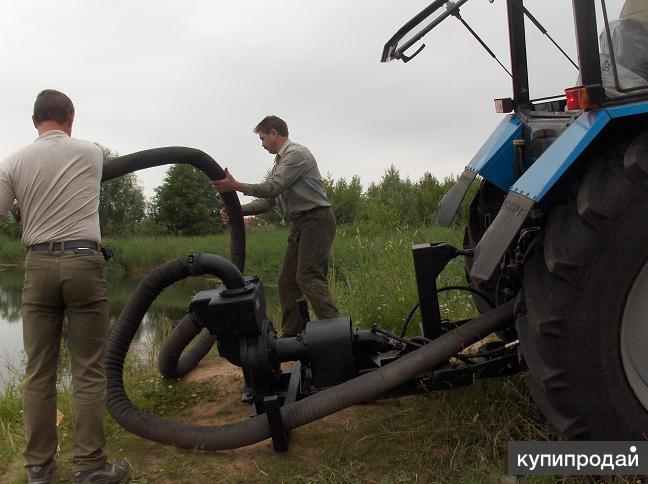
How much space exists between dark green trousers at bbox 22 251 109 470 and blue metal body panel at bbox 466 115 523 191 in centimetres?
Answer: 206

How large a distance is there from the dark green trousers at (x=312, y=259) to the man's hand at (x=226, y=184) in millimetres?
836

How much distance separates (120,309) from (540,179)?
34.6 feet

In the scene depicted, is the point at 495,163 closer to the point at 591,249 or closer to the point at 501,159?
the point at 501,159

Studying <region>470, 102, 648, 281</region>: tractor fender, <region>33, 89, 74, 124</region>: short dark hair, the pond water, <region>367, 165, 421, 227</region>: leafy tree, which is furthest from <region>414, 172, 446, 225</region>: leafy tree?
<region>470, 102, 648, 281</region>: tractor fender

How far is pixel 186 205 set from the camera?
2600 centimetres

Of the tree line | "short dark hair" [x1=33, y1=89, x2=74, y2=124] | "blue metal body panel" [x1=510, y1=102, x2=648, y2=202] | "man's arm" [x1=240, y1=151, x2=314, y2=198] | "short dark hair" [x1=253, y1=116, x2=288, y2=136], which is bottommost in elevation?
"blue metal body panel" [x1=510, y1=102, x2=648, y2=202]

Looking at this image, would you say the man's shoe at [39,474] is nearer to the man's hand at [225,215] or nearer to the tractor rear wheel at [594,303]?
the man's hand at [225,215]

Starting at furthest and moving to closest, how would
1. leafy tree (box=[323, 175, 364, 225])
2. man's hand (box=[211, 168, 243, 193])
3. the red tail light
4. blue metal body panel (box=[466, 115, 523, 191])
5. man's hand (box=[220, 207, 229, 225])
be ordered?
leafy tree (box=[323, 175, 364, 225]) → man's hand (box=[220, 207, 229, 225]) → man's hand (box=[211, 168, 243, 193]) → blue metal body panel (box=[466, 115, 523, 191]) → the red tail light

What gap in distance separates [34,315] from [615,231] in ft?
8.24

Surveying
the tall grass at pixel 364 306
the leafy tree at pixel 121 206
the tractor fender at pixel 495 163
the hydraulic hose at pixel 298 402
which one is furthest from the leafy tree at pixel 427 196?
the hydraulic hose at pixel 298 402

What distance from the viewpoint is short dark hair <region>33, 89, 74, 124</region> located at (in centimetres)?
296

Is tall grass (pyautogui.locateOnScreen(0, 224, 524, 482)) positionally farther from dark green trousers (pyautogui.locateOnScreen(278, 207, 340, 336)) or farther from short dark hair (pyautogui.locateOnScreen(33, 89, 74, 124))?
short dark hair (pyautogui.locateOnScreen(33, 89, 74, 124))

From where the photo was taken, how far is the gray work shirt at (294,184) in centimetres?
466

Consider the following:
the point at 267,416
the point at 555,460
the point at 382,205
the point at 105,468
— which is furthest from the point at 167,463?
the point at 382,205
